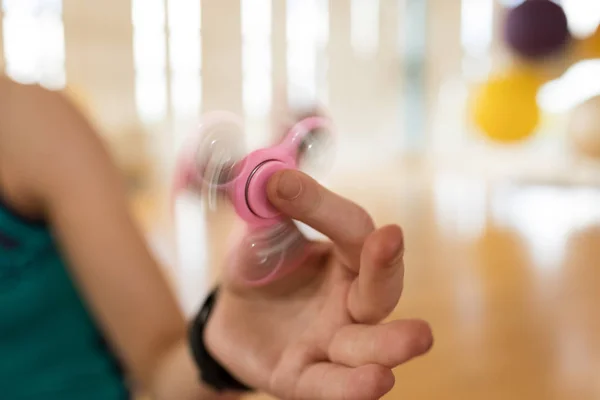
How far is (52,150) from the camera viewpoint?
513mm

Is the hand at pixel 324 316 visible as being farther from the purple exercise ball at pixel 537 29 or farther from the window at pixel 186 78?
the window at pixel 186 78

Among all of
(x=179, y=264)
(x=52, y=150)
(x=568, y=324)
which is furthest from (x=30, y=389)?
(x=179, y=264)

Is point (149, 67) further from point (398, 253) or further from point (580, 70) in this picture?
point (398, 253)

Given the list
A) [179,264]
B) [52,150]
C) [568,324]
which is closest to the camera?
[52,150]

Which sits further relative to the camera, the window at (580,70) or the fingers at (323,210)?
the window at (580,70)

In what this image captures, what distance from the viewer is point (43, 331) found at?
54cm

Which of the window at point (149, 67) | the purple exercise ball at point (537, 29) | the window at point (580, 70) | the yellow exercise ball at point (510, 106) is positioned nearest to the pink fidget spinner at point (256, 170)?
the window at point (580, 70)


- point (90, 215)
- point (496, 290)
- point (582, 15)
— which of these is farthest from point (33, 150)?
point (582, 15)

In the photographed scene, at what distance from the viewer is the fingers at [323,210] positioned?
27 centimetres

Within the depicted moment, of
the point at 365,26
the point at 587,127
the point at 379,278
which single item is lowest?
the point at 365,26

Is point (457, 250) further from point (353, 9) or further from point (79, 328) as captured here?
point (353, 9)

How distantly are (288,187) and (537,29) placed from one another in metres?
1.26

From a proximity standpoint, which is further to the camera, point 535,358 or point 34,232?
point 535,358

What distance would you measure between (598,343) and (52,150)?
0.64m
